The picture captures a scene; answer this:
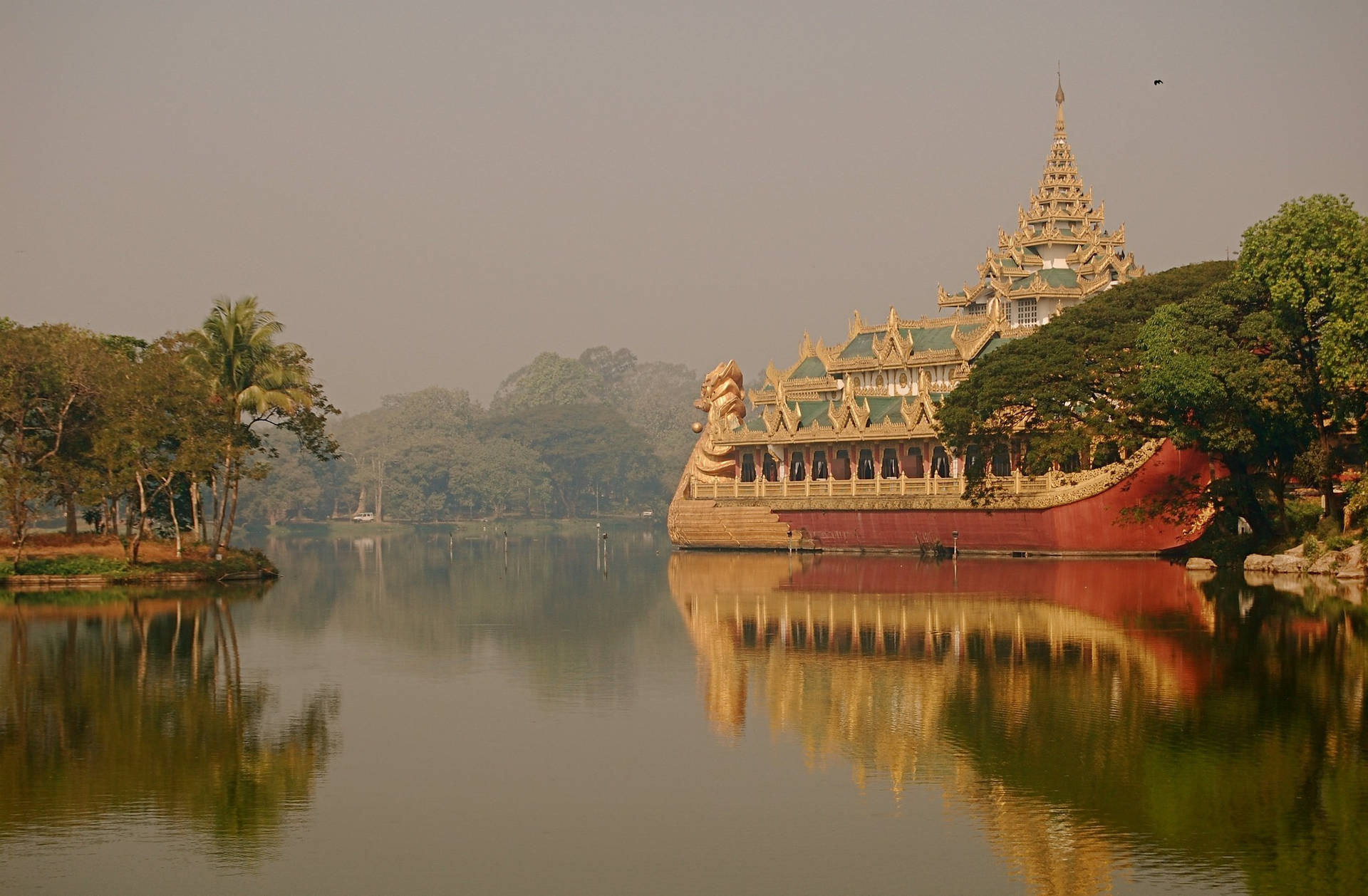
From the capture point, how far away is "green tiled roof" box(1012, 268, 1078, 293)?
219ft

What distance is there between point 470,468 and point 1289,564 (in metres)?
96.1

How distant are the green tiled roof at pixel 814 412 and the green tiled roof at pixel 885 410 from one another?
1673mm

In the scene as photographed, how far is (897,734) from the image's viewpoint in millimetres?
19906

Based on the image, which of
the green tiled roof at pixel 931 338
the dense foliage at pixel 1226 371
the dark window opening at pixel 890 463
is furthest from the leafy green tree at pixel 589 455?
the dense foliage at pixel 1226 371

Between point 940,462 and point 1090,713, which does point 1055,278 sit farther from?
point 1090,713

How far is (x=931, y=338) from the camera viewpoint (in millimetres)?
66188

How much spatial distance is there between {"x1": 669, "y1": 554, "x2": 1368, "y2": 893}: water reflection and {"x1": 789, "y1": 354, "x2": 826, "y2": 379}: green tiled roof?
32383 mm

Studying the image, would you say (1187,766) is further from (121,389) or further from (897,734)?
(121,389)

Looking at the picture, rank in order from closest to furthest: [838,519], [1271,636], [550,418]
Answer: [1271,636]
[838,519]
[550,418]

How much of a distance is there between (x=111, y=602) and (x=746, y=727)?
856 inches

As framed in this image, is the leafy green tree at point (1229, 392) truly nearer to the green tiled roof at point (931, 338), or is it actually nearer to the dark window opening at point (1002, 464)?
the dark window opening at point (1002, 464)

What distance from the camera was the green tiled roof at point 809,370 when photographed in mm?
70312

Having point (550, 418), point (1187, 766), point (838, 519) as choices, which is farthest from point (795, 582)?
point (550, 418)

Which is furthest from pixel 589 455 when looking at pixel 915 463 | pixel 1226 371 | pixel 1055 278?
pixel 1226 371
